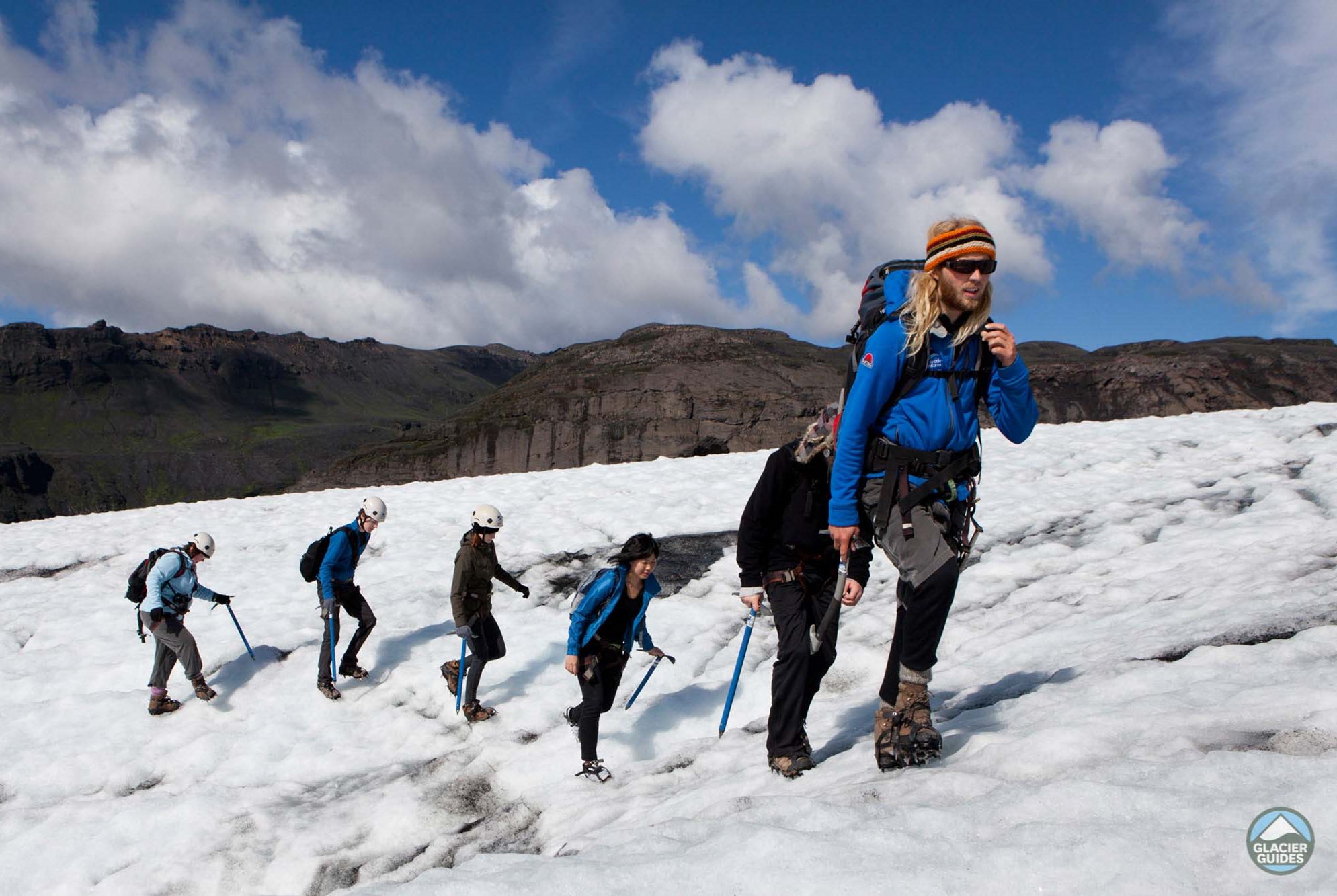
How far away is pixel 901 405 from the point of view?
4.17 metres

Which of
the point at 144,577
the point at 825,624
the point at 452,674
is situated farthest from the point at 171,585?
the point at 825,624

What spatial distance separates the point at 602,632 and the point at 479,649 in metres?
2.47

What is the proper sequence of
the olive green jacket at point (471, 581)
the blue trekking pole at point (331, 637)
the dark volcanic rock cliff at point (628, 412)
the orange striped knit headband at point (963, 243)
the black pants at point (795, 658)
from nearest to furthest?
the orange striped knit headband at point (963, 243) → the black pants at point (795, 658) → the olive green jacket at point (471, 581) → the blue trekking pole at point (331, 637) → the dark volcanic rock cliff at point (628, 412)

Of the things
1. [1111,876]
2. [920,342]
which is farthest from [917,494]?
[1111,876]

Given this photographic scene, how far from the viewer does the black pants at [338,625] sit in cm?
932

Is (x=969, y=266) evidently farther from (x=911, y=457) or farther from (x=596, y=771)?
(x=596, y=771)

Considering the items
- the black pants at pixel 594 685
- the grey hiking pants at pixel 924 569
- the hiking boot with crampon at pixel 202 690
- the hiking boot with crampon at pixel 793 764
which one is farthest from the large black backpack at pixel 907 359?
the hiking boot with crampon at pixel 202 690

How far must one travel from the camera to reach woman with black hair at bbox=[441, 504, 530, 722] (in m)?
8.44

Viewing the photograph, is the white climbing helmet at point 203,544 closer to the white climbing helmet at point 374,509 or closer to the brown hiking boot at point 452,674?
the white climbing helmet at point 374,509

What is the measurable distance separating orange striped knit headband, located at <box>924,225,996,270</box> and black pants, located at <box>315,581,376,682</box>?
816cm

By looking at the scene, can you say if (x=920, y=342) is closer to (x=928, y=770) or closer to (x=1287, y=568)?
(x=928, y=770)

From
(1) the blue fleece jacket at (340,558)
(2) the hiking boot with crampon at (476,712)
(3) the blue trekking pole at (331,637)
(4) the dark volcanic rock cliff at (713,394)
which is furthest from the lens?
(4) the dark volcanic rock cliff at (713,394)

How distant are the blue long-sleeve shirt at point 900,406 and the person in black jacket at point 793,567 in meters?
0.84

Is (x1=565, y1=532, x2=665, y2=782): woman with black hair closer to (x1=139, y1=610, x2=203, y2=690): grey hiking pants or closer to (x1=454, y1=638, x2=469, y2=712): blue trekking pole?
(x1=454, y1=638, x2=469, y2=712): blue trekking pole
